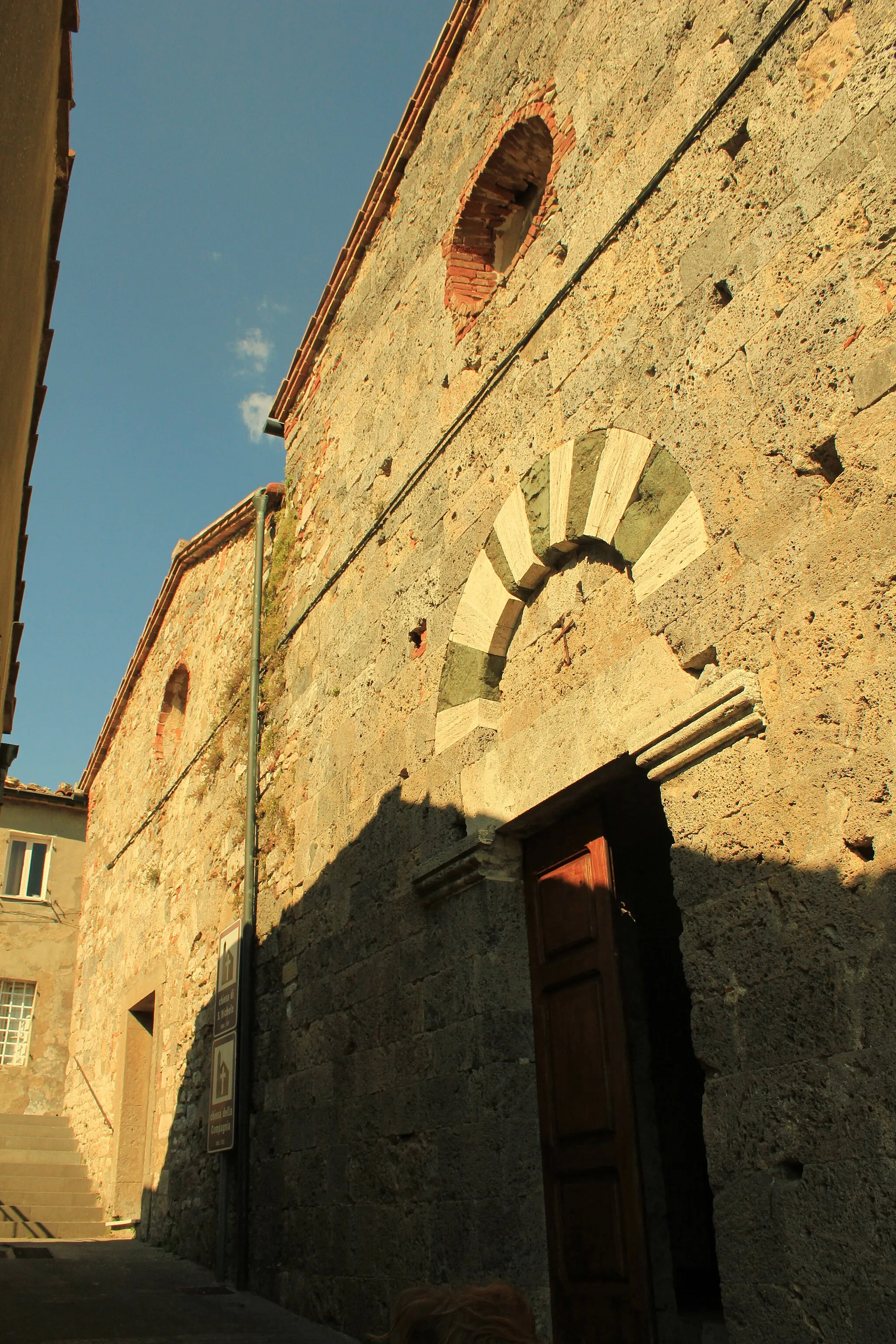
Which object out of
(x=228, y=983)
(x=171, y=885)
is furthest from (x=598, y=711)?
(x=171, y=885)

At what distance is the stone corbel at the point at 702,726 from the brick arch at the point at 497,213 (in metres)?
2.83

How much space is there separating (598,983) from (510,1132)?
0.68 meters

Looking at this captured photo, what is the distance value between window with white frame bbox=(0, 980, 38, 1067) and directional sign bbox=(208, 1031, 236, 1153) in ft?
27.2

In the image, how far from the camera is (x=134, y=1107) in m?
10.3

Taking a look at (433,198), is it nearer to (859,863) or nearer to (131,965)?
(859,863)

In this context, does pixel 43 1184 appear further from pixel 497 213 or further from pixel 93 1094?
pixel 497 213

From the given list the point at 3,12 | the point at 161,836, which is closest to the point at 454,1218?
the point at 3,12

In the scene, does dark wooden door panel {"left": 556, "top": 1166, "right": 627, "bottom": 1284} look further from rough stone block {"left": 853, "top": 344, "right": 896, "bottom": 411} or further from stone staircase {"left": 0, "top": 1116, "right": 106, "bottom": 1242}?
stone staircase {"left": 0, "top": 1116, "right": 106, "bottom": 1242}

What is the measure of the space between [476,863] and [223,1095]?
11.2 ft

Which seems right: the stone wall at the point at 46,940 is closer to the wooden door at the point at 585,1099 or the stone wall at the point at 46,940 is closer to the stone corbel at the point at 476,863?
the stone corbel at the point at 476,863

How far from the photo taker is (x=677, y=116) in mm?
4258

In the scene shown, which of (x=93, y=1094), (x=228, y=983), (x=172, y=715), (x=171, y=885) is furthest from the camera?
(x=93, y=1094)

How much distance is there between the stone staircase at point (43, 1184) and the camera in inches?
374

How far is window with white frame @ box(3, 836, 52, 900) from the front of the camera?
15383 mm
